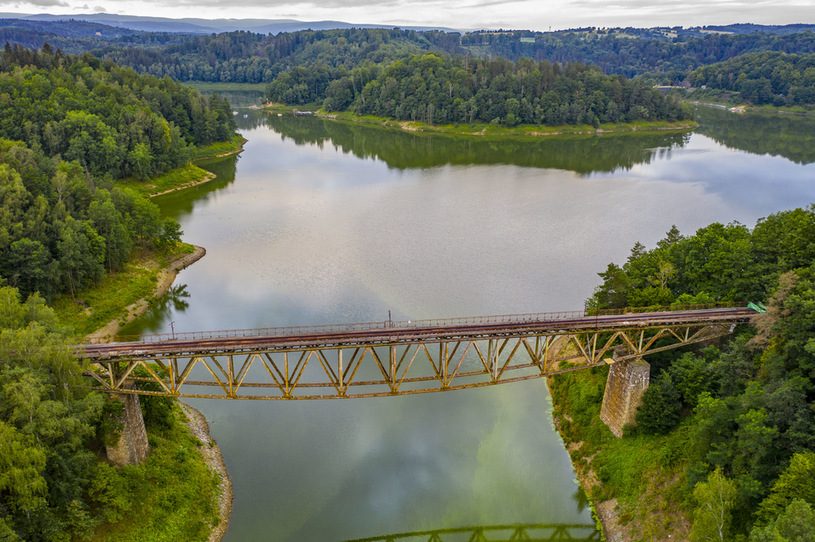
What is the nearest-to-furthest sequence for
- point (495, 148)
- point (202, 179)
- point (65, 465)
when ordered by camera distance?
point (65, 465)
point (202, 179)
point (495, 148)

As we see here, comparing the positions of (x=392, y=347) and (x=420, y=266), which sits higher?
(x=392, y=347)

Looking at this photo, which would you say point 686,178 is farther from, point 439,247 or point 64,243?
point 64,243

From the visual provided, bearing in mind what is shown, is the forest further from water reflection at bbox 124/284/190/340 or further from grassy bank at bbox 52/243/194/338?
water reflection at bbox 124/284/190/340

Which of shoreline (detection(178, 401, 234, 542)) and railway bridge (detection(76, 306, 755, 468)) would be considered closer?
railway bridge (detection(76, 306, 755, 468))

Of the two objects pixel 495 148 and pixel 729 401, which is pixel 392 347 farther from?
pixel 495 148

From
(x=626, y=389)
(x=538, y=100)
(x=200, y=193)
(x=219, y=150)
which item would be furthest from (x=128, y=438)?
(x=538, y=100)

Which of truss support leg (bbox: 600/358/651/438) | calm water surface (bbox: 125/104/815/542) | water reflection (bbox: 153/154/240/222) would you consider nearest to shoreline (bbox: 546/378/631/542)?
calm water surface (bbox: 125/104/815/542)

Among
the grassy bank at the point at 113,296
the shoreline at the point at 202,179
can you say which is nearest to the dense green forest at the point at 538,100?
the shoreline at the point at 202,179
